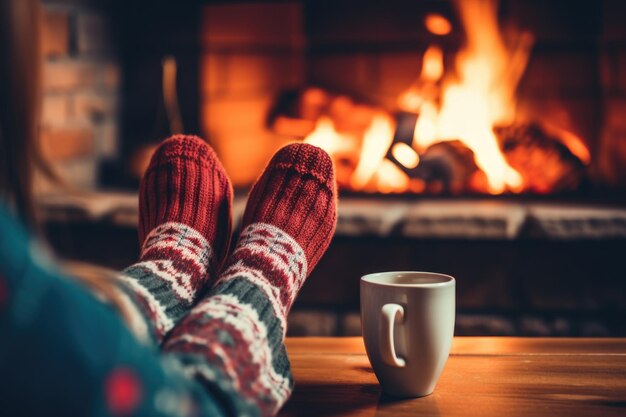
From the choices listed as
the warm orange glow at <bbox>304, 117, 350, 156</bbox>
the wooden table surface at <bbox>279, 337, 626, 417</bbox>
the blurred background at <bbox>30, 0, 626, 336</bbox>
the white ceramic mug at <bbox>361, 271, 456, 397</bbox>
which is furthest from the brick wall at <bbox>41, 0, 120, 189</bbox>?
the white ceramic mug at <bbox>361, 271, 456, 397</bbox>

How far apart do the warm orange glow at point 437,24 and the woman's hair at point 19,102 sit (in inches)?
53.0

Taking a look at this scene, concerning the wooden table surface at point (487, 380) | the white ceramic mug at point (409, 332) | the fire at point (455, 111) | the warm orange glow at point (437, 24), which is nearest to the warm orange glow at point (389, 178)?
the fire at point (455, 111)

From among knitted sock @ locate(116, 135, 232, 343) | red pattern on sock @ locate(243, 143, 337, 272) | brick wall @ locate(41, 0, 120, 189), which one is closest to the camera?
knitted sock @ locate(116, 135, 232, 343)

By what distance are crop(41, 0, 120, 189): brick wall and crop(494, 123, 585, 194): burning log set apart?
2.90 feet

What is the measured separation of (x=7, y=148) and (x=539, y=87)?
142cm

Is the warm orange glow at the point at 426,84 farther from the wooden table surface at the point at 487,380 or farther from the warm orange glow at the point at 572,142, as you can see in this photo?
the wooden table surface at the point at 487,380

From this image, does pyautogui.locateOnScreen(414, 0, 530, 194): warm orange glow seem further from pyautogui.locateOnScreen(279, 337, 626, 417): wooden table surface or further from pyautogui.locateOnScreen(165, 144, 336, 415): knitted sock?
pyautogui.locateOnScreen(279, 337, 626, 417): wooden table surface

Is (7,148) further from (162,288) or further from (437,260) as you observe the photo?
(437,260)

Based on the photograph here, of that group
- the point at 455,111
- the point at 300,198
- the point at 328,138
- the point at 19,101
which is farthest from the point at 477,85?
the point at 19,101

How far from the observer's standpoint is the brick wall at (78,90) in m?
1.56

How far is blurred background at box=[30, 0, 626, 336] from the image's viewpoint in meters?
1.43

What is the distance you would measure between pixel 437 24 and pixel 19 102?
4.48 ft

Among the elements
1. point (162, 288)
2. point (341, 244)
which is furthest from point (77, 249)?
point (162, 288)

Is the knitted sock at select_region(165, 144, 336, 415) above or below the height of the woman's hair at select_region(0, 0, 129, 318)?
below
